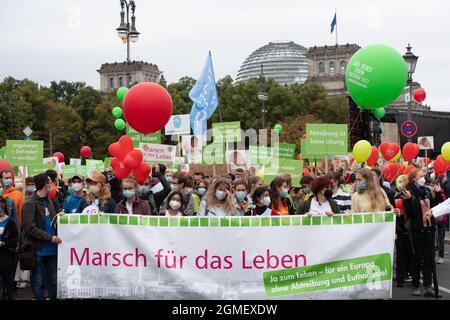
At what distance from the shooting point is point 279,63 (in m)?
158

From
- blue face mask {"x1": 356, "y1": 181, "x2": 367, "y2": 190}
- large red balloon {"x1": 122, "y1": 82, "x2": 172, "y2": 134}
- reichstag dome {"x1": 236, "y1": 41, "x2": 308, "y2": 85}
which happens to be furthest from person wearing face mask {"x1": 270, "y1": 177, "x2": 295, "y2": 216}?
reichstag dome {"x1": 236, "y1": 41, "x2": 308, "y2": 85}

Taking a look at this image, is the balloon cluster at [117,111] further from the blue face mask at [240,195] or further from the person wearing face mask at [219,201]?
the person wearing face mask at [219,201]

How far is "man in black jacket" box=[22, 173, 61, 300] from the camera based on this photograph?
8.92m

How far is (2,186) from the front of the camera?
10523mm

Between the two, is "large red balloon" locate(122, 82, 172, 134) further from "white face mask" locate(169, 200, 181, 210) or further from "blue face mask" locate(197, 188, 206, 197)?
"white face mask" locate(169, 200, 181, 210)

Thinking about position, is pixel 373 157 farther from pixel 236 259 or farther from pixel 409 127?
pixel 236 259

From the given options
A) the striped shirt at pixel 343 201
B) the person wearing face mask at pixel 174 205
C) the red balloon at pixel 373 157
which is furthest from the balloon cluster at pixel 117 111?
the person wearing face mask at pixel 174 205

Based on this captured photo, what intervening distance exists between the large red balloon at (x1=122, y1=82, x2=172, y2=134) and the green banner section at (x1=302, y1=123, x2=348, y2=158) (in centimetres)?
538

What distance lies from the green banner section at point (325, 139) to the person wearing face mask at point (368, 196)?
242 inches

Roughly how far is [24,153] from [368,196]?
8.39 metres

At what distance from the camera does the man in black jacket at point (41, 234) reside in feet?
29.3
